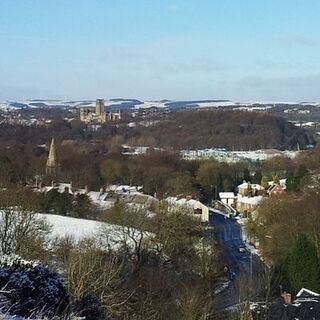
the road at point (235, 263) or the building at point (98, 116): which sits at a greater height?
the road at point (235, 263)

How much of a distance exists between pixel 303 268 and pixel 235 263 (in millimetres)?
7547

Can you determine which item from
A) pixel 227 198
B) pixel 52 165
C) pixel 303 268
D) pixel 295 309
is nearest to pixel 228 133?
pixel 227 198

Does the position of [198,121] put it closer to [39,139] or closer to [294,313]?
[39,139]

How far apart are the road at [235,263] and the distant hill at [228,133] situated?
215 ft

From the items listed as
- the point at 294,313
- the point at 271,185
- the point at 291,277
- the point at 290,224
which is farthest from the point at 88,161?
the point at 294,313

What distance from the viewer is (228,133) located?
380 feet

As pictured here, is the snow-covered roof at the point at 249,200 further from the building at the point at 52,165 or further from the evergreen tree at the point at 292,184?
the building at the point at 52,165

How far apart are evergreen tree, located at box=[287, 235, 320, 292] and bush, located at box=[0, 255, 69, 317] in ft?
38.3

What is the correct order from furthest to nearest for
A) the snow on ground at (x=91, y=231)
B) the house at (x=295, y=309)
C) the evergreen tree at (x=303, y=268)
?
the snow on ground at (x=91, y=231), the evergreen tree at (x=303, y=268), the house at (x=295, y=309)

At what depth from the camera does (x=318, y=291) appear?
2156 centimetres

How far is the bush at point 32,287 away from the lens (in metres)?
10.5

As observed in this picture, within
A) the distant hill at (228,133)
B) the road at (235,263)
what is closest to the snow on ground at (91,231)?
the road at (235,263)

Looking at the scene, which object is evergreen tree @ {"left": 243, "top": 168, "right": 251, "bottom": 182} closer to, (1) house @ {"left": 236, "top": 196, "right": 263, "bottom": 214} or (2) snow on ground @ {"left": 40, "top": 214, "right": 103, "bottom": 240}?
(1) house @ {"left": 236, "top": 196, "right": 263, "bottom": 214}

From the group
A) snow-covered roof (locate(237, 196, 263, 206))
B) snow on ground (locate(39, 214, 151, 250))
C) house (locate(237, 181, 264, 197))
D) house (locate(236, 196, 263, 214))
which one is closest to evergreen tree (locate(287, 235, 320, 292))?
snow on ground (locate(39, 214, 151, 250))
